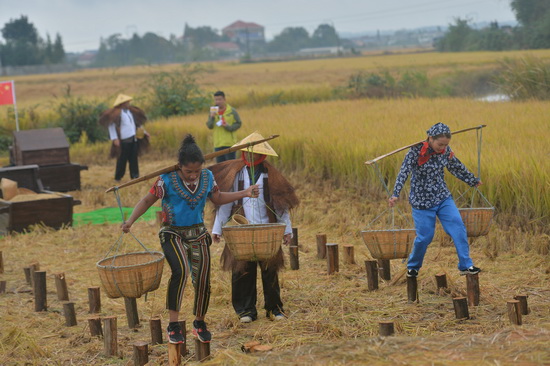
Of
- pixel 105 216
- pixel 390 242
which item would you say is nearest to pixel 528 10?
pixel 105 216

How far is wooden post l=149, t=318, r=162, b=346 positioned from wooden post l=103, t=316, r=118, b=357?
0.27 m

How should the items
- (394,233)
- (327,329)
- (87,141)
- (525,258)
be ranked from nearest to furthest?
(327,329) → (394,233) → (525,258) → (87,141)

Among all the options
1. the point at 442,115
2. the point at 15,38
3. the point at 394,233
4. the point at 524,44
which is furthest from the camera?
the point at 15,38

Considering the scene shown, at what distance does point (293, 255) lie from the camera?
7.83 m

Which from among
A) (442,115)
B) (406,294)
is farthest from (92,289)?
(442,115)

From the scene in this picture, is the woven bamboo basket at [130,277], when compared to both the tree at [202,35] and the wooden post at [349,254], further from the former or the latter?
the tree at [202,35]

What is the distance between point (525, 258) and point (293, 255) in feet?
6.96

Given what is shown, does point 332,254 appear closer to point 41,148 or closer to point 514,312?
point 514,312

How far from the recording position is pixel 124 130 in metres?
13.9

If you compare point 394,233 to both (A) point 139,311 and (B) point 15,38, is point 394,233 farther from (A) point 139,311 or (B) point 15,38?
(B) point 15,38

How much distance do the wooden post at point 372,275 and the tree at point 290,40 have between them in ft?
404

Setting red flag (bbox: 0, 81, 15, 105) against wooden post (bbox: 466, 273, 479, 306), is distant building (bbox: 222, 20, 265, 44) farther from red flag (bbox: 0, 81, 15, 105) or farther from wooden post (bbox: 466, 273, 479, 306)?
wooden post (bbox: 466, 273, 479, 306)

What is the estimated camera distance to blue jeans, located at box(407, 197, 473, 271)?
616cm

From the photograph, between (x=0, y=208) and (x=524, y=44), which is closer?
(x=0, y=208)
